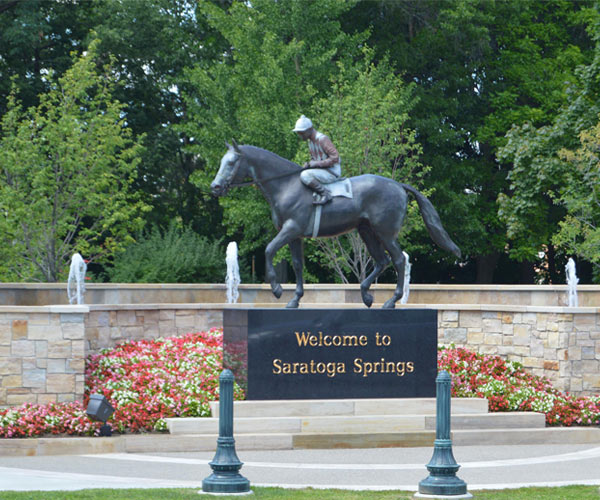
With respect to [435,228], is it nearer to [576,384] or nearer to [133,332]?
[576,384]

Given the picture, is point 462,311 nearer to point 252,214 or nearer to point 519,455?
Result: point 519,455

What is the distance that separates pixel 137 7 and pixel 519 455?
2909cm

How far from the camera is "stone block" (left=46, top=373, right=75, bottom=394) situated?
15102mm

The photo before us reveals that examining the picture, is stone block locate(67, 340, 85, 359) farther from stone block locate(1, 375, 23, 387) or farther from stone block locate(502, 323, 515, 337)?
stone block locate(502, 323, 515, 337)

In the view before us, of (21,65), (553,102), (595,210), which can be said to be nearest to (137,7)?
(21,65)

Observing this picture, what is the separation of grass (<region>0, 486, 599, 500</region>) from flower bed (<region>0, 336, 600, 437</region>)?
4295mm

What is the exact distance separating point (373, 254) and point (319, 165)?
75.2 inches

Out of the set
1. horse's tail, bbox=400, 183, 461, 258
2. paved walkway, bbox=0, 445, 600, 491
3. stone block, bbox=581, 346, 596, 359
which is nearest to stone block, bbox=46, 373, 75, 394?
paved walkway, bbox=0, 445, 600, 491

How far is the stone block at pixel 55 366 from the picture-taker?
15.1 m

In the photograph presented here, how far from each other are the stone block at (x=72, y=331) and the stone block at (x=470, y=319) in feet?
24.8

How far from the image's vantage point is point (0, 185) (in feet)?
95.5

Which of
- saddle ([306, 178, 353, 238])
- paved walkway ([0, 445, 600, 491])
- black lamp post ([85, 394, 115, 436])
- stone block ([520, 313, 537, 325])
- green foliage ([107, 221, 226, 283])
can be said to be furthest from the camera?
green foliage ([107, 221, 226, 283])

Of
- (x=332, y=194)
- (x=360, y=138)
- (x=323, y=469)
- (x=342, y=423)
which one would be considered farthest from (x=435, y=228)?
(x=360, y=138)

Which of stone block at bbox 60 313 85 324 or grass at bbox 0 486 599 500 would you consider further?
stone block at bbox 60 313 85 324
